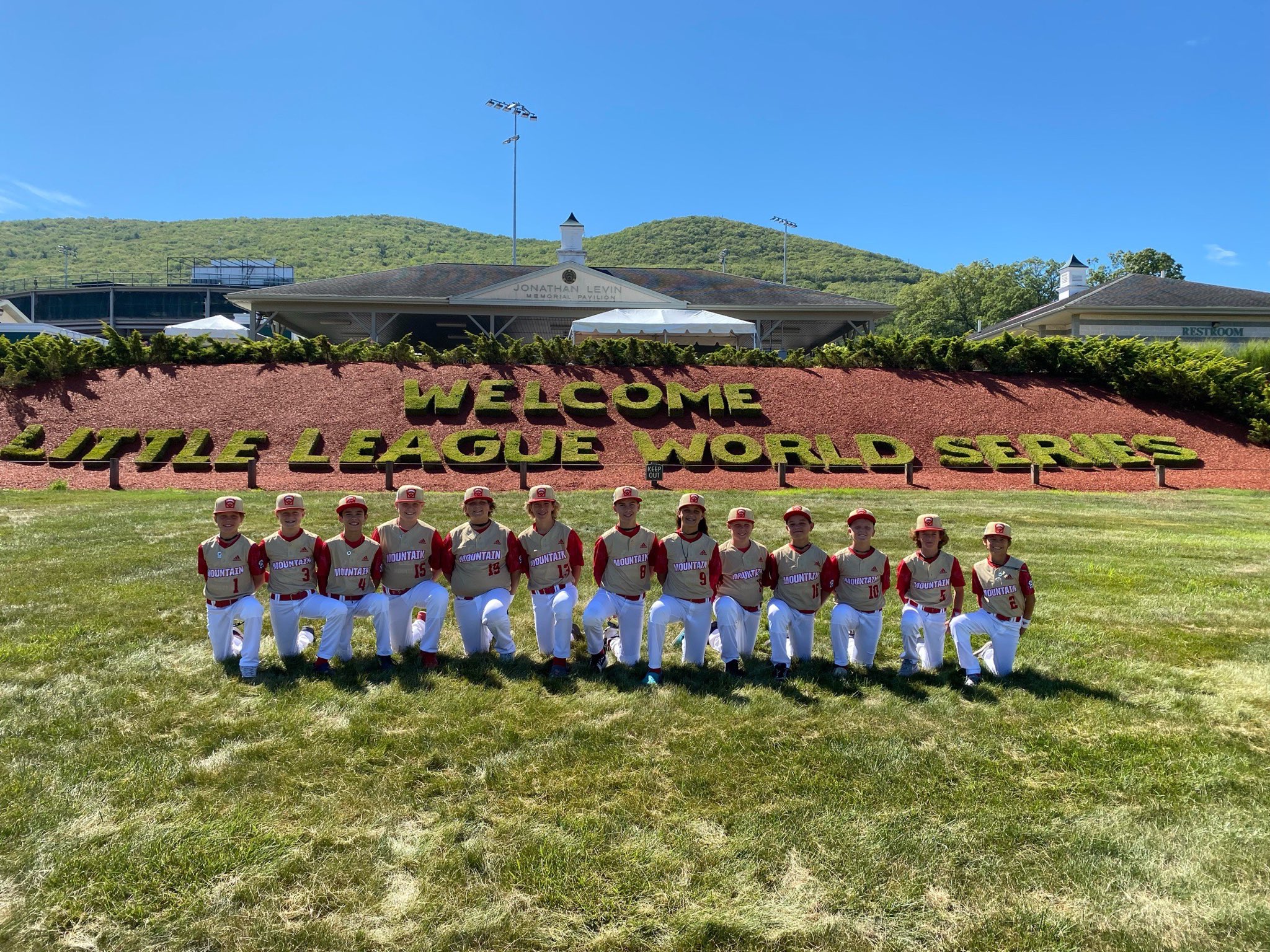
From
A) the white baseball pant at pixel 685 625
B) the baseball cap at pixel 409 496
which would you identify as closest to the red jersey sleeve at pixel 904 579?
the white baseball pant at pixel 685 625

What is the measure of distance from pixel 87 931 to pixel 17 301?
8487 centimetres

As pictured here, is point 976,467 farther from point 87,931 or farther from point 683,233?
point 683,233

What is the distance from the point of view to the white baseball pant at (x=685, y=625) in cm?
582

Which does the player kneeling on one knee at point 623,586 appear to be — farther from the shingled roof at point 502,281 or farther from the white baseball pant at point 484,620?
the shingled roof at point 502,281

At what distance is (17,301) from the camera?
220 feet

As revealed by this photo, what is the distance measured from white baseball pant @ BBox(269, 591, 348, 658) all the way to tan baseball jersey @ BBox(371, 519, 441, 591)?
0.46m

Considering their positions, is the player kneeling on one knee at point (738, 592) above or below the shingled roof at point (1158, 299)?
below

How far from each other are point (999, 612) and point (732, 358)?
18.1 metres

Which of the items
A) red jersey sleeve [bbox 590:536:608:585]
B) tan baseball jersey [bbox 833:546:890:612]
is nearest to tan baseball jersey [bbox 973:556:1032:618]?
tan baseball jersey [bbox 833:546:890:612]

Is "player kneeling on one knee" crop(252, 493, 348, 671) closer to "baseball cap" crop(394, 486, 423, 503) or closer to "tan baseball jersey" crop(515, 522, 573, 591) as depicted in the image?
"baseball cap" crop(394, 486, 423, 503)

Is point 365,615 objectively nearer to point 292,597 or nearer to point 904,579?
point 292,597

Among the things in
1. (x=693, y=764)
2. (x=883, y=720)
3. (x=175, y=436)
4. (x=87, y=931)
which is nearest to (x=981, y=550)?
(x=883, y=720)

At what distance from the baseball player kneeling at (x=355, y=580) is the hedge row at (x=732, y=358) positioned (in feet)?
45.5

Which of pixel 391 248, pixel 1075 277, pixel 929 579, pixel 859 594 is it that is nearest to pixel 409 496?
pixel 859 594
